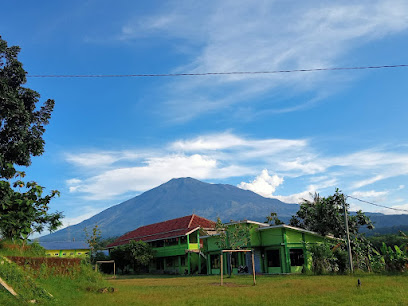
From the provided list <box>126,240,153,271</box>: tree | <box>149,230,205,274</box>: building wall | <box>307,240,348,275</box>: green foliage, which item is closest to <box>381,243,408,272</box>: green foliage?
<box>307,240,348,275</box>: green foliage

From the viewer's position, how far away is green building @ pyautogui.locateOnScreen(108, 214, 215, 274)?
45312 mm

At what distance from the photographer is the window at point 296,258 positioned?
1336 inches

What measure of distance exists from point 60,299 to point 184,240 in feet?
100

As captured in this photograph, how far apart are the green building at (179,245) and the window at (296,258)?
44.0 ft

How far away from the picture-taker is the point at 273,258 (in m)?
35.4

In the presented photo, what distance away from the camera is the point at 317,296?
15.6 metres

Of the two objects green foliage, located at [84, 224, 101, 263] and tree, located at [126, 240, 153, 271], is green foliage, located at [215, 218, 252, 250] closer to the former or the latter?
tree, located at [126, 240, 153, 271]

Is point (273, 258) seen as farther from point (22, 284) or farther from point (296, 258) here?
point (22, 284)

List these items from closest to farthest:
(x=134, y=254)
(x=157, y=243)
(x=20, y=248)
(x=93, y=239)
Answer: (x=20, y=248) → (x=134, y=254) → (x=157, y=243) → (x=93, y=239)

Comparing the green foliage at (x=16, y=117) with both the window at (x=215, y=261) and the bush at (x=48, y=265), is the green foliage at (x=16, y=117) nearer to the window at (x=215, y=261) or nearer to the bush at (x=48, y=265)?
the bush at (x=48, y=265)

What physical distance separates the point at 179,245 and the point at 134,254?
603 cm

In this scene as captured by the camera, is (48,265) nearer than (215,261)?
Yes

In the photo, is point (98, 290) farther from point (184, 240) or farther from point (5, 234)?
point (184, 240)

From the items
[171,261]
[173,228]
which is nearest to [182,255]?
[171,261]
